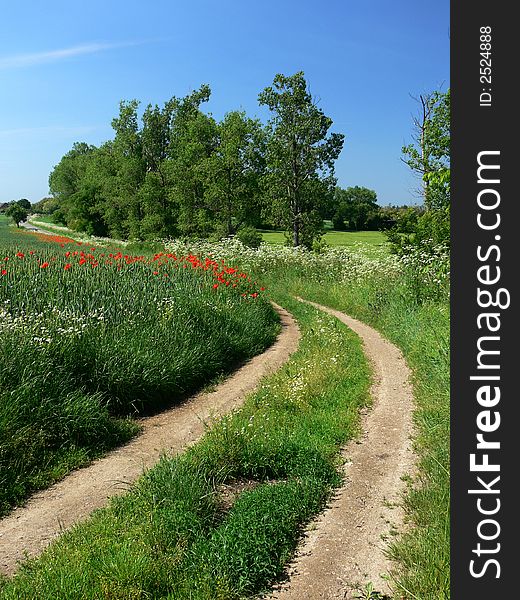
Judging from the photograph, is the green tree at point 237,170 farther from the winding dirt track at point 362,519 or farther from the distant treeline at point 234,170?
the winding dirt track at point 362,519

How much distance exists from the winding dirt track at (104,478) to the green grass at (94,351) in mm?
231

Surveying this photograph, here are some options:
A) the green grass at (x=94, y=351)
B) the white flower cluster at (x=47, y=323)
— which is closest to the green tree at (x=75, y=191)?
the green grass at (x=94, y=351)

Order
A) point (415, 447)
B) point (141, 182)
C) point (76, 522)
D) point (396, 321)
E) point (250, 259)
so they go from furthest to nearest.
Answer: point (141, 182) → point (250, 259) → point (396, 321) → point (415, 447) → point (76, 522)

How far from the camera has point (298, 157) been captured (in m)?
28.7

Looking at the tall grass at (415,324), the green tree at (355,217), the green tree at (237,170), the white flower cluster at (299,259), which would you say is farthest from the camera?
the green tree at (355,217)

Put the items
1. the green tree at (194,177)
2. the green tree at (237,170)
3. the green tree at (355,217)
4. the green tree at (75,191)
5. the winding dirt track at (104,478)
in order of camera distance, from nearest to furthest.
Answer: the winding dirt track at (104,478)
the green tree at (237,170)
the green tree at (194,177)
the green tree at (75,191)
the green tree at (355,217)

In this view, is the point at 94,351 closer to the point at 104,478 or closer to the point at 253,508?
the point at 104,478

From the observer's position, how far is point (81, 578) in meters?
3.93

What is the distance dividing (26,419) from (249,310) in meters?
7.59

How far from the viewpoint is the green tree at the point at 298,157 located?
2772 cm

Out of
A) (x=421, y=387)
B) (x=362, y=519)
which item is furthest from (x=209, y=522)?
(x=421, y=387)

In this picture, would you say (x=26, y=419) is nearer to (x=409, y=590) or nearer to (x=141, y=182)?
(x=409, y=590)

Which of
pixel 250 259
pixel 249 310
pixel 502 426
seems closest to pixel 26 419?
pixel 502 426

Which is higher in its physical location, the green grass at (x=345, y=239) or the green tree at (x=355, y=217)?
the green tree at (x=355, y=217)
